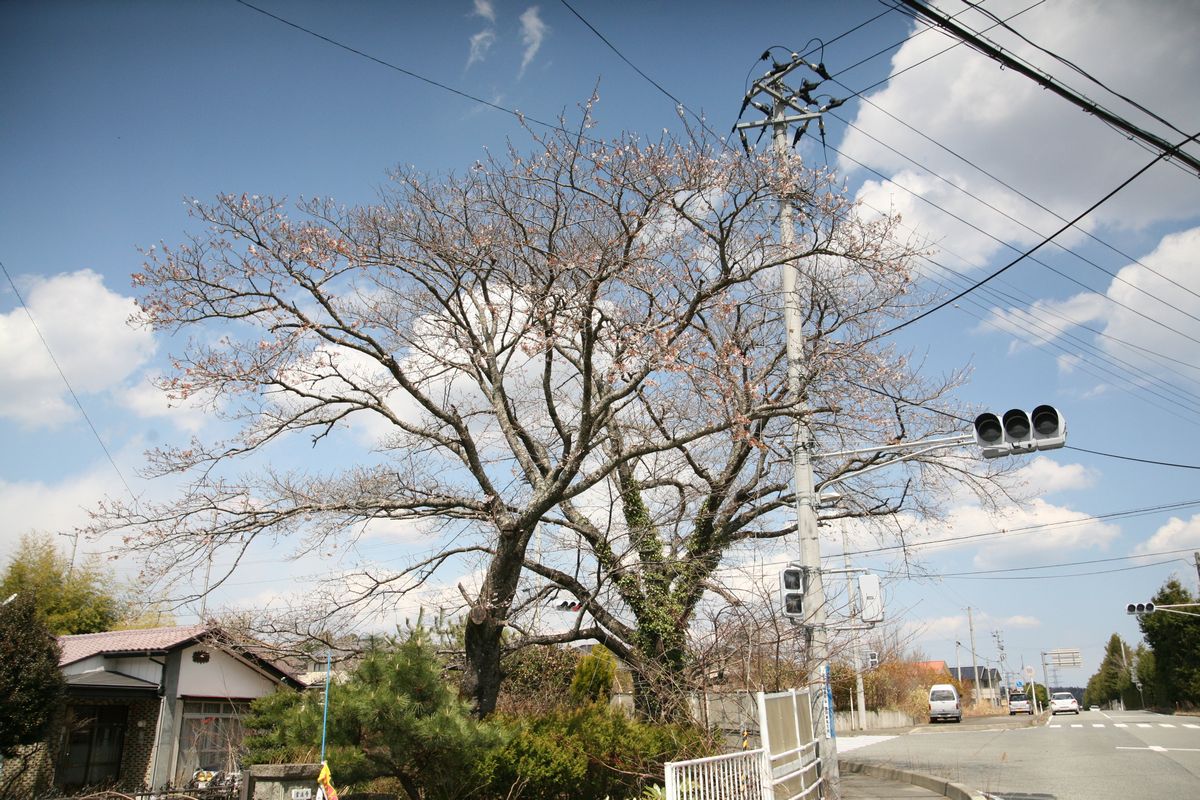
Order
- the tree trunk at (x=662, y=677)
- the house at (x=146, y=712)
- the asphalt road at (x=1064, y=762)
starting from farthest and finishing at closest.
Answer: the house at (x=146, y=712) → the asphalt road at (x=1064, y=762) → the tree trunk at (x=662, y=677)

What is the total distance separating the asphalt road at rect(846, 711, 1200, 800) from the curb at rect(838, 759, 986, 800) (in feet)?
1.55

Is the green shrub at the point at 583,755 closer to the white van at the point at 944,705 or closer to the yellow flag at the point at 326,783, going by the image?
the yellow flag at the point at 326,783

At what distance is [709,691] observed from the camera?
38.2 ft

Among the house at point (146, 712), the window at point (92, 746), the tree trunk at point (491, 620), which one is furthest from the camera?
the house at point (146, 712)

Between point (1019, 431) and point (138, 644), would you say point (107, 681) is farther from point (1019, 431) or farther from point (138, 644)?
point (1019, 431)

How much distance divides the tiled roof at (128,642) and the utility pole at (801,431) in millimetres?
14187

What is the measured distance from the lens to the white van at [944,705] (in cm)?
4531

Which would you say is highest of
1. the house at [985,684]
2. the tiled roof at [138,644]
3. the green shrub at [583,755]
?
the tiled roof at [138,644]

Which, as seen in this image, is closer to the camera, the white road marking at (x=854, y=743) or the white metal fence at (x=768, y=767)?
the white metal fence at (x=768, y=767)

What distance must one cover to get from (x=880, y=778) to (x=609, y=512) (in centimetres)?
783

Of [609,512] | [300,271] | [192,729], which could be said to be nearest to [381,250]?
[300,271]

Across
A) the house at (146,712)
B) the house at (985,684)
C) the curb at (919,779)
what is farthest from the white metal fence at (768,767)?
the house at (985,684)

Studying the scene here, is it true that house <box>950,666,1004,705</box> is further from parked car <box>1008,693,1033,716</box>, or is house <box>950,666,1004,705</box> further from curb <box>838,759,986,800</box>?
curb <box>838,759,986,800</box>

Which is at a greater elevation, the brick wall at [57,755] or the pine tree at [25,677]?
the pine tree at [25,677]
